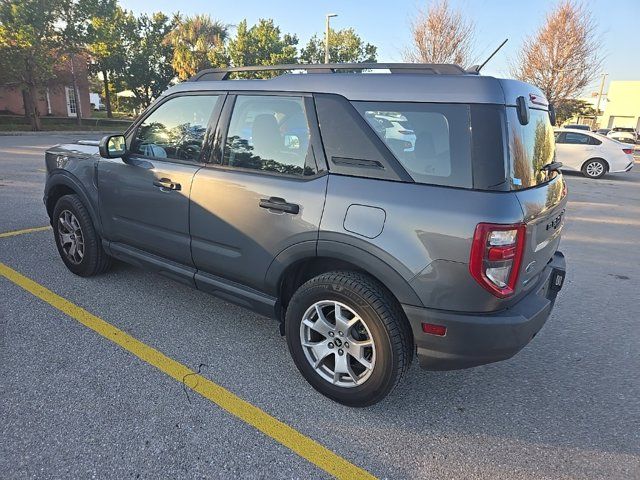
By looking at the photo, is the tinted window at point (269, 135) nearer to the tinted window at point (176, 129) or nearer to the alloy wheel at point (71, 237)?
the tinted window at point (176, 129)

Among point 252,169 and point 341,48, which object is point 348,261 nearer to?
point 252,169

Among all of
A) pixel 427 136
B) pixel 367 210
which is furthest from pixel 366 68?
pixel 367 210

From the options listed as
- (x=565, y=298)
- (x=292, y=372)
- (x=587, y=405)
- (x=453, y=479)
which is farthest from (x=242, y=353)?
(x=565, y=298)

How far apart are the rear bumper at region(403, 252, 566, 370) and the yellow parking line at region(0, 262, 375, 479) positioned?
687mm

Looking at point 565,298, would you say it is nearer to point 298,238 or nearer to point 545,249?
point 545,249

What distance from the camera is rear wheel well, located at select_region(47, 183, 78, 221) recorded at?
4195mm

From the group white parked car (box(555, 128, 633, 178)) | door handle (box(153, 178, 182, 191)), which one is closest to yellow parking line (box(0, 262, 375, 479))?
door handle (box(153, 178, 182, 191))

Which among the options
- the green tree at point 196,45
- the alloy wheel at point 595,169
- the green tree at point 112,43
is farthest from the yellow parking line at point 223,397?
the green tree at point 196,45

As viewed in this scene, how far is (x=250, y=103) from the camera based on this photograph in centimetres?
294

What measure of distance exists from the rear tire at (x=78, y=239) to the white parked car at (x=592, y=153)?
14.4 m

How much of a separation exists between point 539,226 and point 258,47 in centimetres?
3689

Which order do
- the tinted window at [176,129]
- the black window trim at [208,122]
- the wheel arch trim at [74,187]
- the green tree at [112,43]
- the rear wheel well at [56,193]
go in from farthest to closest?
the green tree at [112,43] → the rear wheel well at [56,193] → the wheel arch trim at [74,187] → the tinted window at [176,129] → the black window trim at [208,122]

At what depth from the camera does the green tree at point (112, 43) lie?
25859 millimetres

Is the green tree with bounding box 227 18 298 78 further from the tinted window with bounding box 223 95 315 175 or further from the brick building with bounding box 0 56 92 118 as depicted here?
the tinted window with bounding box 223 95 315 175
